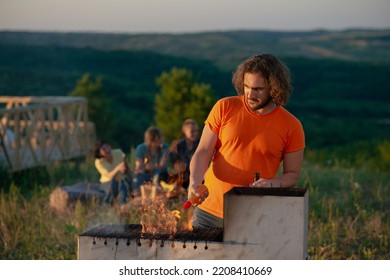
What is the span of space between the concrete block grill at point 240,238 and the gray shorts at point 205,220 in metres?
0.15

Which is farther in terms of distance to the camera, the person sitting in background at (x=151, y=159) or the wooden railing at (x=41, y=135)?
the wooden railing at (x=41, y=135)

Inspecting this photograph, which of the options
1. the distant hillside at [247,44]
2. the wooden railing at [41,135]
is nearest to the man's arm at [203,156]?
the wooden railing at [41,135]

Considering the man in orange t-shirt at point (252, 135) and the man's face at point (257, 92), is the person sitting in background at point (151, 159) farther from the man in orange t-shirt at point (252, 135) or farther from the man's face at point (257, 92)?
the man's face at point (257, 92)

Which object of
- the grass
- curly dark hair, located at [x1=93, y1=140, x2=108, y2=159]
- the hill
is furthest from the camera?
the hill

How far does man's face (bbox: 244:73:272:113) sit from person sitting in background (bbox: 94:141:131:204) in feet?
12.5

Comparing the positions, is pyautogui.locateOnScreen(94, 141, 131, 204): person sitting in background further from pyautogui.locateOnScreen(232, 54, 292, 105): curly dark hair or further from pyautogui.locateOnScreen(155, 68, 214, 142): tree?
pyautogui.locateOnScreen(155, 68, 214, 142): tree

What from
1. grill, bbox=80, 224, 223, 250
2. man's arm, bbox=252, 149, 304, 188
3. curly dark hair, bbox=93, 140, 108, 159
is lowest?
curly dark hair, bbox=93, 140, 108, 159

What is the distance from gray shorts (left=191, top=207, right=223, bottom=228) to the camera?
147 inches

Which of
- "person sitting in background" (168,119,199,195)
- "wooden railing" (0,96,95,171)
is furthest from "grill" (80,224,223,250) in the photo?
"wooden railing" (0,96,95,171)

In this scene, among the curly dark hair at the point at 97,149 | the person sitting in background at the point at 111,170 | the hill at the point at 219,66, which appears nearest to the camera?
the person sitting in background at the point at 111,170

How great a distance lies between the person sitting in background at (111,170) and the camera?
7.39m

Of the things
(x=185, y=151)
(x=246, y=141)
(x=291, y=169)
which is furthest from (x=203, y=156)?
(x=185, y=151)

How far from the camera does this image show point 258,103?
3.59 metres
